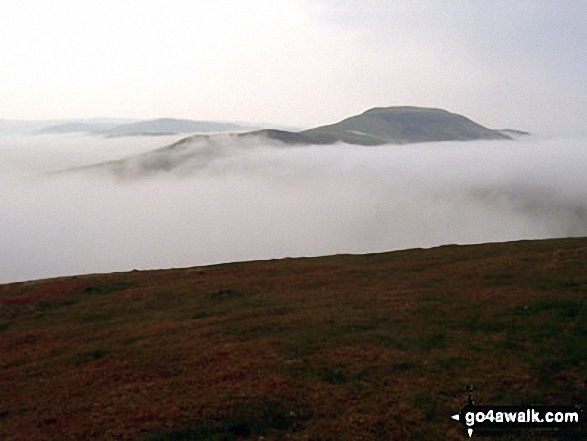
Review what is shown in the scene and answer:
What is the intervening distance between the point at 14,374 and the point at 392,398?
2466cm

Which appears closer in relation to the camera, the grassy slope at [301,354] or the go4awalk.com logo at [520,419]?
the go4awalk.com logo at [520,419]

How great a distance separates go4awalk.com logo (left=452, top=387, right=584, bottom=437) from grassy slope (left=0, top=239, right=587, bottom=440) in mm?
693

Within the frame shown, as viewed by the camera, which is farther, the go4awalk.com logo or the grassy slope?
the grassy slope

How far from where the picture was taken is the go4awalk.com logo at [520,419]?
2016cm

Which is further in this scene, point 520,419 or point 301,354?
point 301,354

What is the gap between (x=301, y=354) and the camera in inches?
1177

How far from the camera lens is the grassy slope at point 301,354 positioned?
22.2 meters

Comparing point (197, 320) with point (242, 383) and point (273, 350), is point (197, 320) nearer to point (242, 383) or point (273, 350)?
point (273, 350)

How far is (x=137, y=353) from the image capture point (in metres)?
33.4

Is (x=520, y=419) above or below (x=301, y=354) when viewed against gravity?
below

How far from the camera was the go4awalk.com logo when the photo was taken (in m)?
20.2

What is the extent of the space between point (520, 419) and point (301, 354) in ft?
41.8

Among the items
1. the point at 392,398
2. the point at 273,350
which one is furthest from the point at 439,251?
the point at 392,398

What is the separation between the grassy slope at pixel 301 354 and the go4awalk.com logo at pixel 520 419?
2.27 feet
